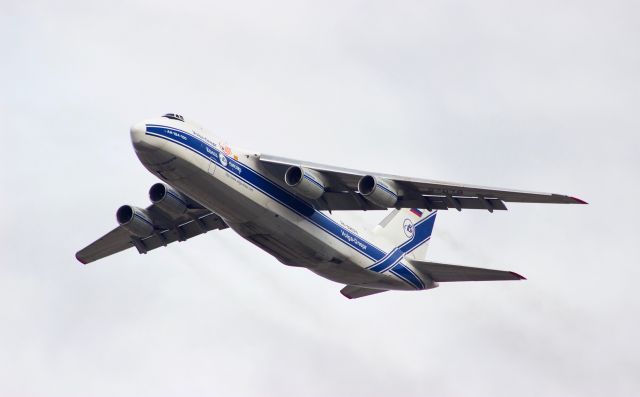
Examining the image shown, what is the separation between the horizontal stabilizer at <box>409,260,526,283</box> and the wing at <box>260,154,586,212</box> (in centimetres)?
267

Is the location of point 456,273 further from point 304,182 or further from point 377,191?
point 304,182

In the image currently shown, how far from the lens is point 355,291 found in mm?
41062

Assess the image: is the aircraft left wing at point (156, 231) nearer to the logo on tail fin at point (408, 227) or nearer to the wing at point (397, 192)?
the wing at point (397, 192)

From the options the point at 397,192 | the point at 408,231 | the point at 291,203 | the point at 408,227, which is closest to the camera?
the point at 397,192

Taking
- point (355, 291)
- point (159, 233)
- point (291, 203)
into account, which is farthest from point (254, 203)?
point (355, 291)

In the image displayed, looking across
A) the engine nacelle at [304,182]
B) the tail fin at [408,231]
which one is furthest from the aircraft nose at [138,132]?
the tail fin at [408,231]

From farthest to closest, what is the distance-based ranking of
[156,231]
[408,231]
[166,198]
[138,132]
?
[408,231] → [156,231] → [166,198] → [138,132]

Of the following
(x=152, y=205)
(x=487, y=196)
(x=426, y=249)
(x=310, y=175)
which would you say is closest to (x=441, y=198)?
(x=487, y=196)

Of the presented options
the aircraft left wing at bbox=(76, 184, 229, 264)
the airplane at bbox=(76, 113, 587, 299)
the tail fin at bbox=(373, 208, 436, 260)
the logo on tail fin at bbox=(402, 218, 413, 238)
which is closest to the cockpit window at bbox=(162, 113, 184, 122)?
the airplane at bbox=(76, 113, 587, 299)

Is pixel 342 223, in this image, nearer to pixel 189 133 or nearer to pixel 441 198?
pixel 441 198

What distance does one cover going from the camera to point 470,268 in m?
37.7

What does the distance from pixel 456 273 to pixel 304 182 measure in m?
6.63

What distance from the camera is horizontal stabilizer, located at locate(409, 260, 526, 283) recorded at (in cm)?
3712

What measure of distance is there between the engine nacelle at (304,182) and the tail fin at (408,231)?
4866mm
